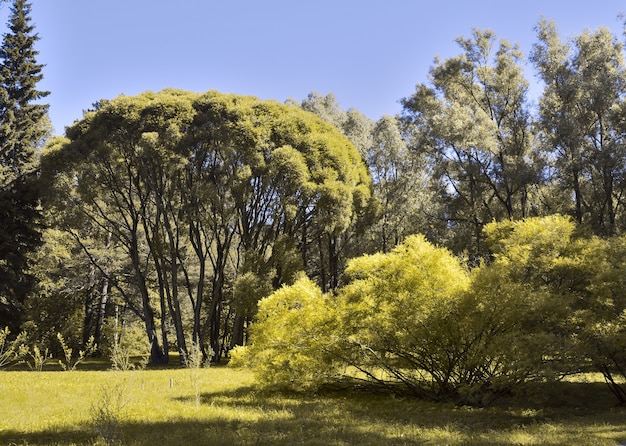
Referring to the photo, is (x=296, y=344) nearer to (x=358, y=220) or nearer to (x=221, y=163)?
(x=221, y=163)

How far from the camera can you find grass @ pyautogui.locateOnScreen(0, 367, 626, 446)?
7.46 meters

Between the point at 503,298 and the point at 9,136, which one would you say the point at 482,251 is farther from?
the point at 9,136

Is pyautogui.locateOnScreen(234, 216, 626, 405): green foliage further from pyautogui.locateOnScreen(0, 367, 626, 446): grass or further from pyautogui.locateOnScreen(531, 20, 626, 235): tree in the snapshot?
pyautogui.locateOnScreen(531, 20, 626, 235): tree

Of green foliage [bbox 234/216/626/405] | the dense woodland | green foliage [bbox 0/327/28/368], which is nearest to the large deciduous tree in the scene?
the dense woodland

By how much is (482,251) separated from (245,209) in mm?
11815

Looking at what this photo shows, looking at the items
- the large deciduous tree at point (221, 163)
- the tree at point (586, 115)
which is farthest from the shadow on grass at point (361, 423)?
the tree at point (586, 115)

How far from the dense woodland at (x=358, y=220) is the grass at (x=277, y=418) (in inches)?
31.9

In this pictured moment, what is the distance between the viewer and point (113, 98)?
2106 cm

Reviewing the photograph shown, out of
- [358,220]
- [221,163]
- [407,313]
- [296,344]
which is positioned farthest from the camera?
[358,220]

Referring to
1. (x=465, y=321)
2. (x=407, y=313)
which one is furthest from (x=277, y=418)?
(x=465, y=321)

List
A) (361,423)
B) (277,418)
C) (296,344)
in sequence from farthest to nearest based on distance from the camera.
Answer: (296,344) → (277,418) → (361,423)

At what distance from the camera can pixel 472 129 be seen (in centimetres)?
2253

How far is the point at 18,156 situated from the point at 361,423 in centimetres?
2786

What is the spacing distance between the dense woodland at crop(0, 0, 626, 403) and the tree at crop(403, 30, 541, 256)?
4.5 inches
